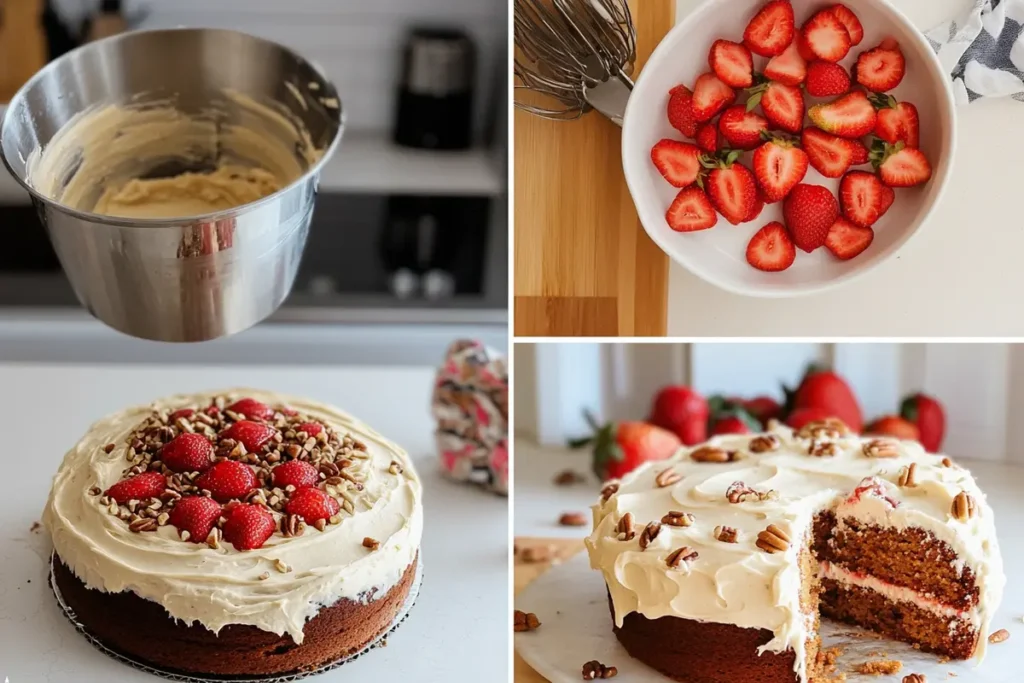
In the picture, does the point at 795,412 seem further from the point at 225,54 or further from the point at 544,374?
the point at 225,54

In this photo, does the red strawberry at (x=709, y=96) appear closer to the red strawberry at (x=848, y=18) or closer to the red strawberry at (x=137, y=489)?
the red strawberry at (x=848, y=18)

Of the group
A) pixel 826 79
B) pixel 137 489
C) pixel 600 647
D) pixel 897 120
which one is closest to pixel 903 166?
pixel 897 120

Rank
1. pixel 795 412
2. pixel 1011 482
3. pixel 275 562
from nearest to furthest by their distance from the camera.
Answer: pixel 275 562
pixel 1011 482
pixel 795 412

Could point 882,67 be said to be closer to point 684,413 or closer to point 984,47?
point 984,47

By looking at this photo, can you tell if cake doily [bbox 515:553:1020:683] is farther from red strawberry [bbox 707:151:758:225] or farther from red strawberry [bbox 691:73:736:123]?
red strawberry [bbox 691:73:736:123]

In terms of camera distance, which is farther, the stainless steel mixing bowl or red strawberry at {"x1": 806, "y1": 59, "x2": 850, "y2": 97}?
red strawberry at {"x1": 806, "y1": 59, "x2": 850, "y2": 97}

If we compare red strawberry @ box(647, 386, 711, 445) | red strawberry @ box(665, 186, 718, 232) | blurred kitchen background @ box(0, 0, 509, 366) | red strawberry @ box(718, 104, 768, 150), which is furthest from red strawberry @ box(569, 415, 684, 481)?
red strawberry @ box(718, 104, 768, 150)

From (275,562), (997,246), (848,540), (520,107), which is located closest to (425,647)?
(275,562)
